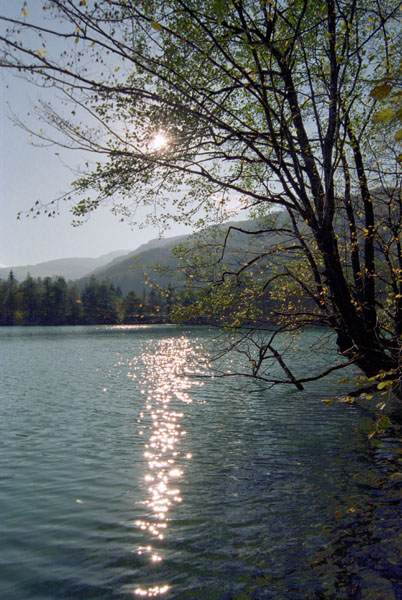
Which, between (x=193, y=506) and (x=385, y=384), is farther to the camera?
(x=193, y=506)

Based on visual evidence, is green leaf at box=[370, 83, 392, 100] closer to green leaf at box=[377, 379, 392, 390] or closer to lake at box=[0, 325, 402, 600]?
green leaf at box=[377, 379, 392, 390]

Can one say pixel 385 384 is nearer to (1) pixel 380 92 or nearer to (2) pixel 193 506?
(1) pixel 380 92

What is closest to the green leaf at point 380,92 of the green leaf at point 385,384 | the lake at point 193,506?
the green leaf at point 385,384

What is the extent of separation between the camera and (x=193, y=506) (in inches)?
381

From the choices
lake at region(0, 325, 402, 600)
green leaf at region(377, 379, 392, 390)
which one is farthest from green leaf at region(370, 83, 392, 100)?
lake at region(0, 325, 402, 600)

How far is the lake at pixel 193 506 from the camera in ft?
22.1

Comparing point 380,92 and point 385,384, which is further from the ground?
point 380,92

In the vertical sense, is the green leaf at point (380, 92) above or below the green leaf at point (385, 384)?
above

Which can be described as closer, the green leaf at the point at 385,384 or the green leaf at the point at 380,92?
the green leaf at the point at 380,92

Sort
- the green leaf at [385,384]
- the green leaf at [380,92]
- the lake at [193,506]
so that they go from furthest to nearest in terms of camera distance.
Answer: the lake at [193,506]
the green leaf at [385,384]
the green leaf at [380,92]

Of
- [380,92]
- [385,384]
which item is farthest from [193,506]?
[380,92]

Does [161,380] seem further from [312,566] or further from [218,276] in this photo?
[312,566]

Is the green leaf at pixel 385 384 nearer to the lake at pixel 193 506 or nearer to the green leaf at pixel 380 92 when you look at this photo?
the green leaf at pixel 380 92

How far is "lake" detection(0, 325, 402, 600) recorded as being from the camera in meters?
6.74
